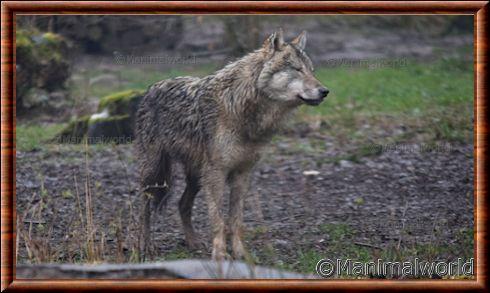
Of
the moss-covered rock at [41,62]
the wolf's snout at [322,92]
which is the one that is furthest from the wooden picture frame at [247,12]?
the moss-covered rock at [41,62]

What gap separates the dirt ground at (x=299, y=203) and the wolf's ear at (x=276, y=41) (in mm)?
1428

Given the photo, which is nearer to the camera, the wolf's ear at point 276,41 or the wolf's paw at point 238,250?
the wolf's ear at point 276,41

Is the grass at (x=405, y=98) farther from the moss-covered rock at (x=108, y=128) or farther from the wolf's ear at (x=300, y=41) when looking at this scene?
the wolf's ear at (x=300, y=41)

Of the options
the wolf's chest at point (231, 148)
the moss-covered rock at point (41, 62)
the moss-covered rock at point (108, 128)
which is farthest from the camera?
the moss-covered rock at point (41, 62)

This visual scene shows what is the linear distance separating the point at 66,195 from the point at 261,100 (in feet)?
8.52

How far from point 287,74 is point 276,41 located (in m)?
0.31

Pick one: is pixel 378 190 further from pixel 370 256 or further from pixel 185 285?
pixel 185 285

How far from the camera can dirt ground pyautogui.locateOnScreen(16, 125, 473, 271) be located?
7.41 meters

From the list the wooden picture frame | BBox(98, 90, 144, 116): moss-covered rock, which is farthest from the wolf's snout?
BBox(98, 90, 144, 116): moss-covered rock

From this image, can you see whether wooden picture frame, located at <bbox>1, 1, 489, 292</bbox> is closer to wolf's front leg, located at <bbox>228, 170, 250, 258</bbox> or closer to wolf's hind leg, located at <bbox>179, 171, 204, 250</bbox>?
wolf's front leg, located at <bbox>228, 170, 250, 258</bbox>

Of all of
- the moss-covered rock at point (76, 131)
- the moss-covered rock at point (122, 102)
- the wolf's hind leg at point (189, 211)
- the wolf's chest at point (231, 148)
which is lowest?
the wolf's hind leg at point (189, 211)

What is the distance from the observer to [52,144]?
10164mm

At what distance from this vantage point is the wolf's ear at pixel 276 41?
7145mm

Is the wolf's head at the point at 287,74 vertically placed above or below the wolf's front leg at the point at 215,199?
above
